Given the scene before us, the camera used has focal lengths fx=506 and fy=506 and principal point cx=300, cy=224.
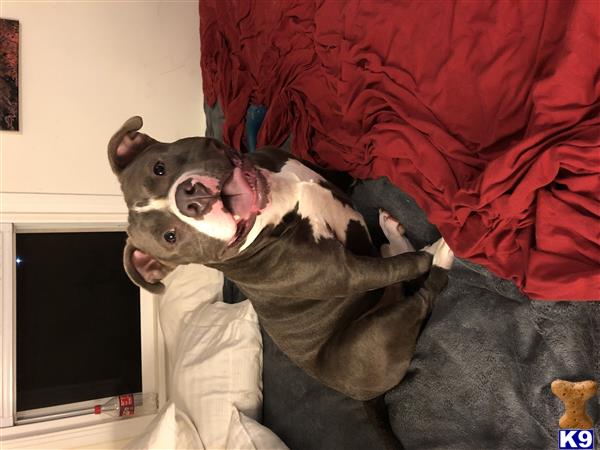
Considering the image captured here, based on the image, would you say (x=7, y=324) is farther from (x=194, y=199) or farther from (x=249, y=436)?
(x=194, y=199)

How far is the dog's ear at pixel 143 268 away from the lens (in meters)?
2.01

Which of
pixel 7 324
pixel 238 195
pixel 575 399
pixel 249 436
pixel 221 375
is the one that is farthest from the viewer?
pixel 7 324

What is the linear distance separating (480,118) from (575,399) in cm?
94

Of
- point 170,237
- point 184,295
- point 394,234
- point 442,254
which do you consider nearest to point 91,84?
point 184,295

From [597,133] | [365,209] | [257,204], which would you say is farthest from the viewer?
[365,209]

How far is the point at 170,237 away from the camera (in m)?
1.82

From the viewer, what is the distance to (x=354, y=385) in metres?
2.11

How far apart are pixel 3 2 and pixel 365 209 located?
3028 mm

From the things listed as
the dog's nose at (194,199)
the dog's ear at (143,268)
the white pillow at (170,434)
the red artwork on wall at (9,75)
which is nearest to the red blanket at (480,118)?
the dog's nose at (194,199)

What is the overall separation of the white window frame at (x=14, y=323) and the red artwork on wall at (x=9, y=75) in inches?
20.9

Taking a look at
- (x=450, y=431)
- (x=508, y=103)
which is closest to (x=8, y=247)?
(x=450, y=431)

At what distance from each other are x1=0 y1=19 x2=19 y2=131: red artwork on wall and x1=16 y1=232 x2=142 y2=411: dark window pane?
81 centimetres

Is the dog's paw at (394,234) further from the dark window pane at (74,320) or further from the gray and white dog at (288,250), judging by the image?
the dark window pane at (74,320)

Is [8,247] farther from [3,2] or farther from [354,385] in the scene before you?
[354,385]
